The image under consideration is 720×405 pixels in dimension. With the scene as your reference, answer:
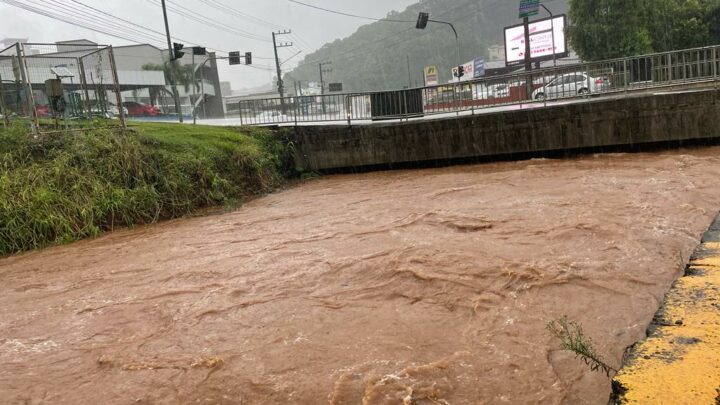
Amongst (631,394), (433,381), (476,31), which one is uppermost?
(476,31)

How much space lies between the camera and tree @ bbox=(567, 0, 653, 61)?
2844 centimetres

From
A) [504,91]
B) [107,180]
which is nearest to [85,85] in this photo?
[107,180]

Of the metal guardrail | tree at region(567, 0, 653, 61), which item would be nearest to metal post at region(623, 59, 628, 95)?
the metal guardrail

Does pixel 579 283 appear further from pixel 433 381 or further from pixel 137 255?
pixel 137 255

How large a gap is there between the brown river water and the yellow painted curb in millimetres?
889

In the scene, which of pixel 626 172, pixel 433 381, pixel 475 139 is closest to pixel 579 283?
pixel 433 381

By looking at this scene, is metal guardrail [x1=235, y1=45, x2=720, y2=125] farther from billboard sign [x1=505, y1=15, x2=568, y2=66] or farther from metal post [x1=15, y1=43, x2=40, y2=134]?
billboard sign [x1=505, y1=15, x2=568, y2=66]

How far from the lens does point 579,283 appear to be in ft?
16.2

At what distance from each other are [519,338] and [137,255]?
5678mm

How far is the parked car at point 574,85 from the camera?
48.0ft

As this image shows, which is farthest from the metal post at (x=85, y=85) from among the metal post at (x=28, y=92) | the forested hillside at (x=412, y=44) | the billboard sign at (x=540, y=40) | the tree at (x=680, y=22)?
the forested hillside at (x=412, y=44)

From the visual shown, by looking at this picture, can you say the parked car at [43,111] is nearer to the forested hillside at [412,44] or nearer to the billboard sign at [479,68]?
the billboard sign at [479,68]

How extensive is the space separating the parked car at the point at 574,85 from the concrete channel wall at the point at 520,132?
0.98m

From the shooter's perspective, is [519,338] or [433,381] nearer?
[433,381]
